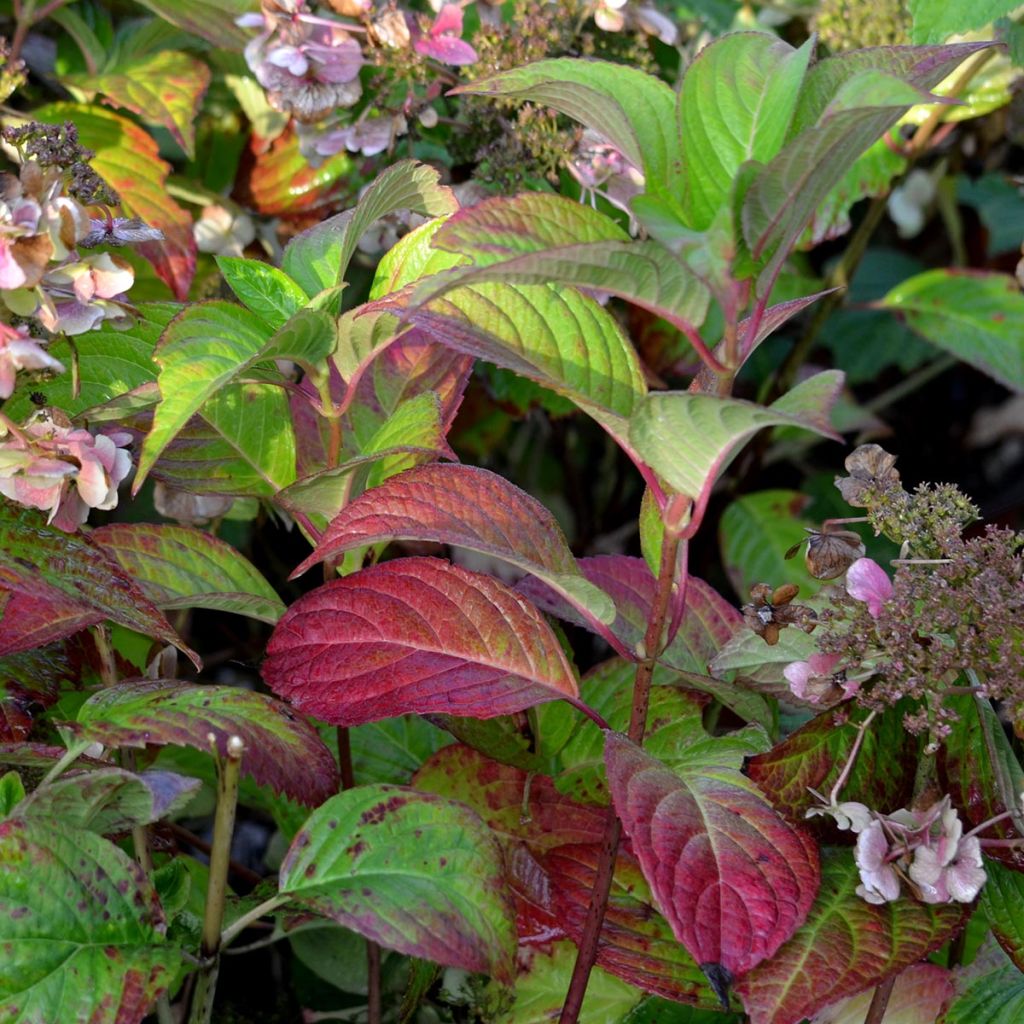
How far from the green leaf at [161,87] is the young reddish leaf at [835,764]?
2.54 feet

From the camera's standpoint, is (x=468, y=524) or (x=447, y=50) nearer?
(x=468, y=524)

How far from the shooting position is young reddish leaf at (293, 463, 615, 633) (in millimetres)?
740

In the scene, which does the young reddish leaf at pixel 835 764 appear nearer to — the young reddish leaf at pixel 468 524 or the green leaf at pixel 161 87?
the young reddish leaf at pixel 468 524

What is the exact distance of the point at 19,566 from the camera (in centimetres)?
76

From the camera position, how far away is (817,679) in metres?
0.75

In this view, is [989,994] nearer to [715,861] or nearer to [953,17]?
[715,861]

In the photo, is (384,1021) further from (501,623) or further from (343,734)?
(501,623)

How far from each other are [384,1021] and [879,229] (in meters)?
1.80

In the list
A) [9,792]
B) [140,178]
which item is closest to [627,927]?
[9,792]

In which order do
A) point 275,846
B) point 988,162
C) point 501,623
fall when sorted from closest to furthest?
1. point 501,623
2. point 275,846
3. point 988,162

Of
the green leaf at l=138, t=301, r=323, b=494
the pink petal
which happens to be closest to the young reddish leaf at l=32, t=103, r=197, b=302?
the pink petal

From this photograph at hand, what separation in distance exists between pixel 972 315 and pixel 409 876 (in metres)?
1.11

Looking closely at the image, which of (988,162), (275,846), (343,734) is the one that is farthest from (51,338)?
(988,162)

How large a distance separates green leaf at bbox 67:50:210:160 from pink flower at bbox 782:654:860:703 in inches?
29.9
